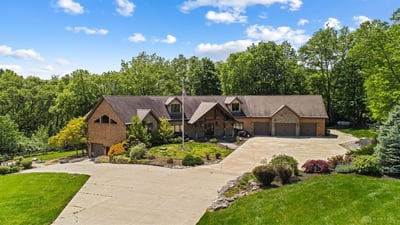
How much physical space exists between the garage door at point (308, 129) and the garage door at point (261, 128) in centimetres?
430

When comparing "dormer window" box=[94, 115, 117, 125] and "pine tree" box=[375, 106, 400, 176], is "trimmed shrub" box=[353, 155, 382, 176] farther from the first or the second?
"dormer window" box=[94, 115, 117, 125]

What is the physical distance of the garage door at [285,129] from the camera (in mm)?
42469

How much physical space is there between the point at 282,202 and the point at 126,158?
17.1 m

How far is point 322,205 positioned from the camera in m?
12.4

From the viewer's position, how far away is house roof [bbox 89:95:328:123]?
120ft

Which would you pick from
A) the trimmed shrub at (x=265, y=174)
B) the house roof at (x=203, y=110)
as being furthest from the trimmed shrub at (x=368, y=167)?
the house roof at (x=203, y=110)

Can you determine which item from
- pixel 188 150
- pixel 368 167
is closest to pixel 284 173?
pixel 368 167

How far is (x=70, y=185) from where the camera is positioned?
19.6 metres

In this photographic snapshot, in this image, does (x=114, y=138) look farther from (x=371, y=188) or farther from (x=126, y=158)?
(x=371, y=188)

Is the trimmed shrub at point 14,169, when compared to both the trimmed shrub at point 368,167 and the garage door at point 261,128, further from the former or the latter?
the garage door at point 261,128

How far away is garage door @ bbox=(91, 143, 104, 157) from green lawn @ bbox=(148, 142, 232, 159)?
25.1 feet

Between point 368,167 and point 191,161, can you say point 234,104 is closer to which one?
point 191,161

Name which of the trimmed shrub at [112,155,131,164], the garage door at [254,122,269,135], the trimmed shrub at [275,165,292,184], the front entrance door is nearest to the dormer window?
the trimmed shrub at [112,155,131,164]

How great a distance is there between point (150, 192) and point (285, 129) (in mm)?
28486
